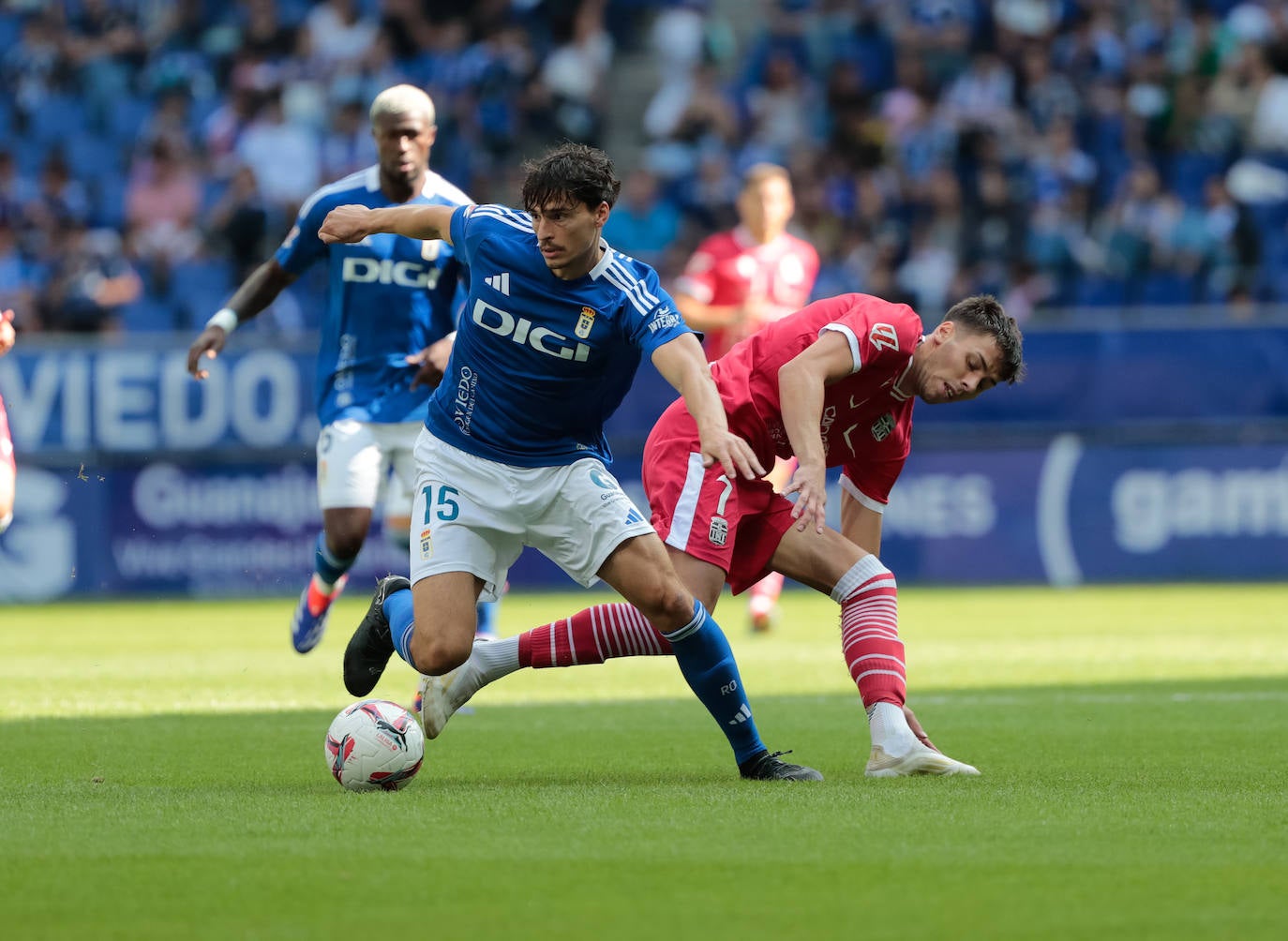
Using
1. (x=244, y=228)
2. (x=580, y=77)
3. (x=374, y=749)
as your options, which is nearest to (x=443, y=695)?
(x=374, y=749)

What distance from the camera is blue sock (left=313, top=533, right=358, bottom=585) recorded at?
340 inches

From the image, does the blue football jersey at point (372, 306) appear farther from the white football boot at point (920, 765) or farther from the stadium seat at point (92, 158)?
the stadium seat at point (92, 158)

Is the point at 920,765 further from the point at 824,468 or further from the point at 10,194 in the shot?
the point at 10,194

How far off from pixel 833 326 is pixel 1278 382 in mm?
10202

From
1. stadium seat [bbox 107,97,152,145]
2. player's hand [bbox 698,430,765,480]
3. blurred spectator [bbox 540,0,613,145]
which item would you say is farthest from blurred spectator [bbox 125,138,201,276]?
player's hand [bbox 698,430,765,480]

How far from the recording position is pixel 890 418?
6402 mm

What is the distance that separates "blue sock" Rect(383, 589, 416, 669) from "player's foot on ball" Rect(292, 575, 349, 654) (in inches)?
100

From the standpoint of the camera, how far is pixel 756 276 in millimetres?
12094

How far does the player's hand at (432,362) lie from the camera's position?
800cm

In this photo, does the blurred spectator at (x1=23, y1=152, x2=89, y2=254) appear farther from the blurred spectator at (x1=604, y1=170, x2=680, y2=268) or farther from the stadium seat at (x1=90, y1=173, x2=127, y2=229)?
the blurred spectator at (x1=604, y1=170, x2=680, y2=268)

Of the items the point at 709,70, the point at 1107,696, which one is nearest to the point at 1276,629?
the point at 1107,696

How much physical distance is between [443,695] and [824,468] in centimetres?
154

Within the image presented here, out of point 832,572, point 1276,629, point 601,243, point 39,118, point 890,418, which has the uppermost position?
point 39,118

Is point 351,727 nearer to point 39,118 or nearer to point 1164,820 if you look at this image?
point 1164,820
